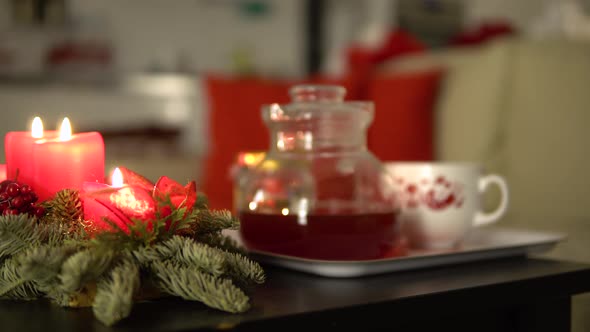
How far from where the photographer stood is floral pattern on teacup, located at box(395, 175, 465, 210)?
2.55 feet

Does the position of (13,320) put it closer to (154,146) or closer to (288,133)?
(288,133)

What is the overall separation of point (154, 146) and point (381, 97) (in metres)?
1.64

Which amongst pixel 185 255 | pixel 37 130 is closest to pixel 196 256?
pixel 185 255

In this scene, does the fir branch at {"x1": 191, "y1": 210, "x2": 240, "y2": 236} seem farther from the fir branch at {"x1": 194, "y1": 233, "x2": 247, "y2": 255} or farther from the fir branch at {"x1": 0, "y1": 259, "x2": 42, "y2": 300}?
the fir branch at {"x1": 0, "y1": 259, "x2": 42, "y2": 300}

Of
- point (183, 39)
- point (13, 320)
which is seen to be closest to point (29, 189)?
point (13, 320)

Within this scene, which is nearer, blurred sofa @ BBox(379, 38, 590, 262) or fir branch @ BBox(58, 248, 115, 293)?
fir branch @ BBox(58, 248, 115, 293)

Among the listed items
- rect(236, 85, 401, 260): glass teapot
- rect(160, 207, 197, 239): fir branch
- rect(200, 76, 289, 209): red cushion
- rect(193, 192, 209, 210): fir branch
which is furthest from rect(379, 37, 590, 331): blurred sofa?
rect(160, 207, 197, 239): fir branch

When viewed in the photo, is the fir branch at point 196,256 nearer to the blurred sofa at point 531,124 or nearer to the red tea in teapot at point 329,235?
the red tea in teapot at point 329,235

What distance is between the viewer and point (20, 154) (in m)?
0.55

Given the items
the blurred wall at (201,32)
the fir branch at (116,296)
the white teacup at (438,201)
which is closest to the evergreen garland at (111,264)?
the fir branch at (116,296)

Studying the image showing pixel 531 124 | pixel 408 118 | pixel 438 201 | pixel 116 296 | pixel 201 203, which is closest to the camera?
pixel 116 296

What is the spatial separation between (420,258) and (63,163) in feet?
1.14

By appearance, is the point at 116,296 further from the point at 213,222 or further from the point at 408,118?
the point at 408,118

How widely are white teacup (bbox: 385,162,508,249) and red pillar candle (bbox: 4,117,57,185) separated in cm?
43
